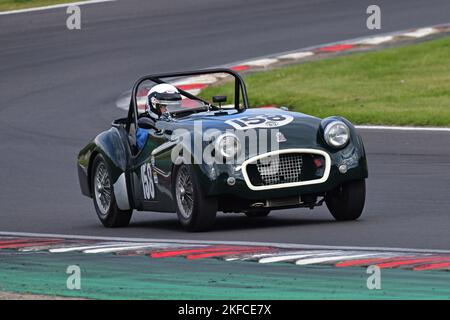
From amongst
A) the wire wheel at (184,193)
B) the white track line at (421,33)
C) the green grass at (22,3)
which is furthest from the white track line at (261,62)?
the wire wheel at (184,193)

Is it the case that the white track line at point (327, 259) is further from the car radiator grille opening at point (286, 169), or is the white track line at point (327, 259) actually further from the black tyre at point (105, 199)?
the black tyre at point (105, 199)

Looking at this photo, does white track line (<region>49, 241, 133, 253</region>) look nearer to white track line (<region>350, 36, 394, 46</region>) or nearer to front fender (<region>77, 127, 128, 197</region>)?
front fender (<region>77, 127, 128, 197</region>)

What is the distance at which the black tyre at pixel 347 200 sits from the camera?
1139cm

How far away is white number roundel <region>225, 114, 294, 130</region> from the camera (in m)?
11.2

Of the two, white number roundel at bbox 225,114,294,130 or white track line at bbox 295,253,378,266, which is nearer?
white track line at bbox 295,253,378,266

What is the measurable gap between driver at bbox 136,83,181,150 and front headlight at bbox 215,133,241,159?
1.46m

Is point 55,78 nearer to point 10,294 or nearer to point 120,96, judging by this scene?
point 120,96

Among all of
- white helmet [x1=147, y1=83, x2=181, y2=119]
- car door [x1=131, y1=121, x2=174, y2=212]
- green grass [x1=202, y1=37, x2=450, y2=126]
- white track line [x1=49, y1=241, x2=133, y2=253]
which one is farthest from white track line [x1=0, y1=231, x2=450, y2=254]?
green grass [x1=202, y1=37, x2=450, y2=126]

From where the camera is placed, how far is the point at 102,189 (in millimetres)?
12945

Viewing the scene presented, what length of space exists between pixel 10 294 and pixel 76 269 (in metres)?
1.05

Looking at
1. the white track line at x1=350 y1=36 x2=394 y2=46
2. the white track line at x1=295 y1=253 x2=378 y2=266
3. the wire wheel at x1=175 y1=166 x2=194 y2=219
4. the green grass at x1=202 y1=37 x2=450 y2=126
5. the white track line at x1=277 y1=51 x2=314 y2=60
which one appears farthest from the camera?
the white track line at x1=350 y1=36 x2=394 y2=46

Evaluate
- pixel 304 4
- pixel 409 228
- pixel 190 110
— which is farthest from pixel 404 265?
pixel 304 4

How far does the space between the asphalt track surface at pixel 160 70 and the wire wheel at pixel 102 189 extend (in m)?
0.23

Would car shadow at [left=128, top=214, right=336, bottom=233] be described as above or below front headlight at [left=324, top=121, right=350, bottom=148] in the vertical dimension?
below
